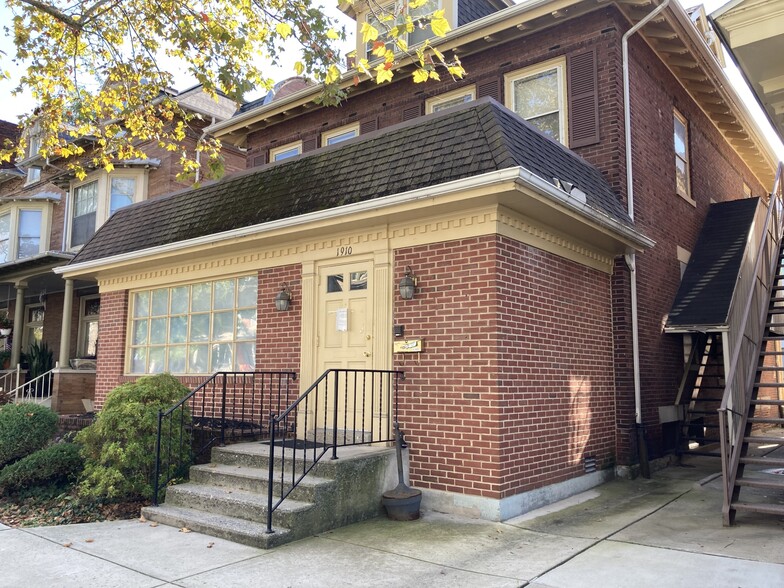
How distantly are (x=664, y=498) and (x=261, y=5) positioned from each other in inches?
315

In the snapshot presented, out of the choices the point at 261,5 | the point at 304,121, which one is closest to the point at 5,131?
the point at 304,121

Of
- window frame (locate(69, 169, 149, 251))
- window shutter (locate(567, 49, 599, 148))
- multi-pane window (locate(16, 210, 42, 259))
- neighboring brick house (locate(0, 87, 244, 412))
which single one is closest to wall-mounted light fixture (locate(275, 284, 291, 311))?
window shutter (locate(567, 49, 599, 148))

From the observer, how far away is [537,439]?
690cm

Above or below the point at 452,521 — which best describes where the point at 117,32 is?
above

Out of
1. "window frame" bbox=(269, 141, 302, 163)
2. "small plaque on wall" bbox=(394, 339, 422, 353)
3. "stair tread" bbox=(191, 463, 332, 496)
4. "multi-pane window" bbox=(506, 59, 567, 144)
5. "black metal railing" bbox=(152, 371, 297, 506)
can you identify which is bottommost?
"stair tread" bbox=(191, 463, 332, 496)

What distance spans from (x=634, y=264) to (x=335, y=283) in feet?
13.7

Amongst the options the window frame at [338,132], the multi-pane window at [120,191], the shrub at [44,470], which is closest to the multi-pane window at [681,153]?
the window frame at [338,132]

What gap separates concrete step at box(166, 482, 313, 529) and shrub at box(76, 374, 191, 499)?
446mm

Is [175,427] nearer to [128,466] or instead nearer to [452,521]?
[128,466]

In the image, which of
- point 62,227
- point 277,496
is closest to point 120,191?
point 62,227

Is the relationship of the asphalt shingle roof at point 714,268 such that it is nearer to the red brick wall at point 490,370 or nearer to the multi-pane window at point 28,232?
the red brick wall at point 490,370

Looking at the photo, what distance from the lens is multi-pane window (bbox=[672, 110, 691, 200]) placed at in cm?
1108

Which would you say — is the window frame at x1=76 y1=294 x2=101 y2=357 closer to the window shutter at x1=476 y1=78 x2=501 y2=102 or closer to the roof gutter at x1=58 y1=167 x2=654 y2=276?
the roof gutter at x1=58 y1=167 x2=654 y2=276

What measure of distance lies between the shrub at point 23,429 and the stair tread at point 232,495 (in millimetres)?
2938
